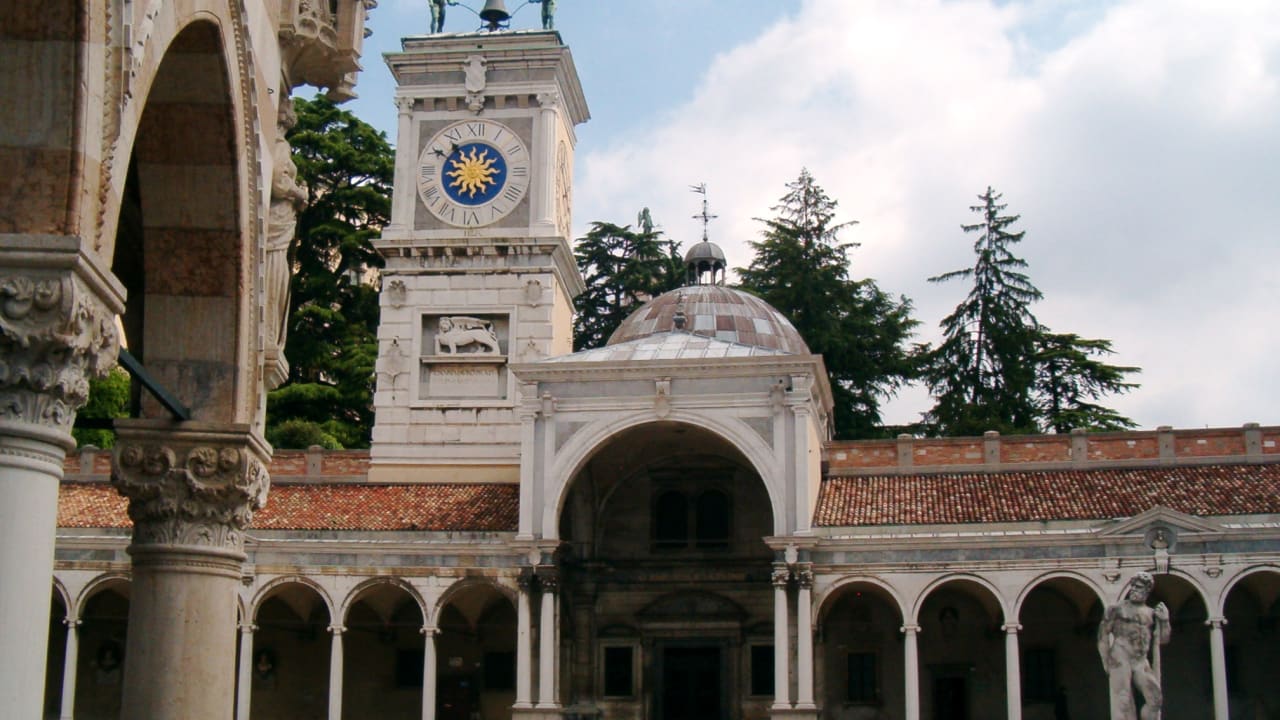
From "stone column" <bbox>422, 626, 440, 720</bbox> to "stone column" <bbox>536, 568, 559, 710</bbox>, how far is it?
7.94 ft

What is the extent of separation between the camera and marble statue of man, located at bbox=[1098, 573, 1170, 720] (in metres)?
20.8

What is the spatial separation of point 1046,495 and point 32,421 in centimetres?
2987

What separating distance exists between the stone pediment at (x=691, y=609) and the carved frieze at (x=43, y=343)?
30.0 metres

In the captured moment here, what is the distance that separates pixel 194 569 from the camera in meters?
8.91

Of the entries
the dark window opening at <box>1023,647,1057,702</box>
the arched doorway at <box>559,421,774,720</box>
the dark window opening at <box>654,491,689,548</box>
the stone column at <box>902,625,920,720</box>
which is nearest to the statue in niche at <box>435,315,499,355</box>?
the arched doorway at <box>559,421,774,720</box>

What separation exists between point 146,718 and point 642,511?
1123 inches

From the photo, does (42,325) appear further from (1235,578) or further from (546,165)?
(546,165)

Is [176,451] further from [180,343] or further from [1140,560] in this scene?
[1140,560]

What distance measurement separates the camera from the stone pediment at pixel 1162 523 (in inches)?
1216

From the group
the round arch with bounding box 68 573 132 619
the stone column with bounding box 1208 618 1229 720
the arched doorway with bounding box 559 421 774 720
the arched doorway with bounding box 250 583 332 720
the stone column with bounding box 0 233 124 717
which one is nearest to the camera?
the stone column with bounding box 0 233 124 717

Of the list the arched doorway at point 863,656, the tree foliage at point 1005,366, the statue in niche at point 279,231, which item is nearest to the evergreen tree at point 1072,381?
Result: the tree foliage at point 1005,366

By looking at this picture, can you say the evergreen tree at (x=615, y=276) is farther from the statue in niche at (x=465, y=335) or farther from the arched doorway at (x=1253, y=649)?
the arched doorway at (x=1253, y=649)

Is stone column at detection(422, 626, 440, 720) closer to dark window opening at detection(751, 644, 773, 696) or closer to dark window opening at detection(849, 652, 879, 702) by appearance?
dark window opening at detection(751, 644, 773, 696)

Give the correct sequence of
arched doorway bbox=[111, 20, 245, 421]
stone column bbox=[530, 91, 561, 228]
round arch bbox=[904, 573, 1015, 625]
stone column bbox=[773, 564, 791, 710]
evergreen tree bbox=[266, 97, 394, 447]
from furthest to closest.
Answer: evergreen tree bbox=[266, 97, 394, 447], stone column bbox=[530, 91, 561, 228], round arch bbox=[904, 573, 1015, 625], stone column bbox=[773, 564, 791, 710], arched doorway bbox=[111, 20, 245, 421]
